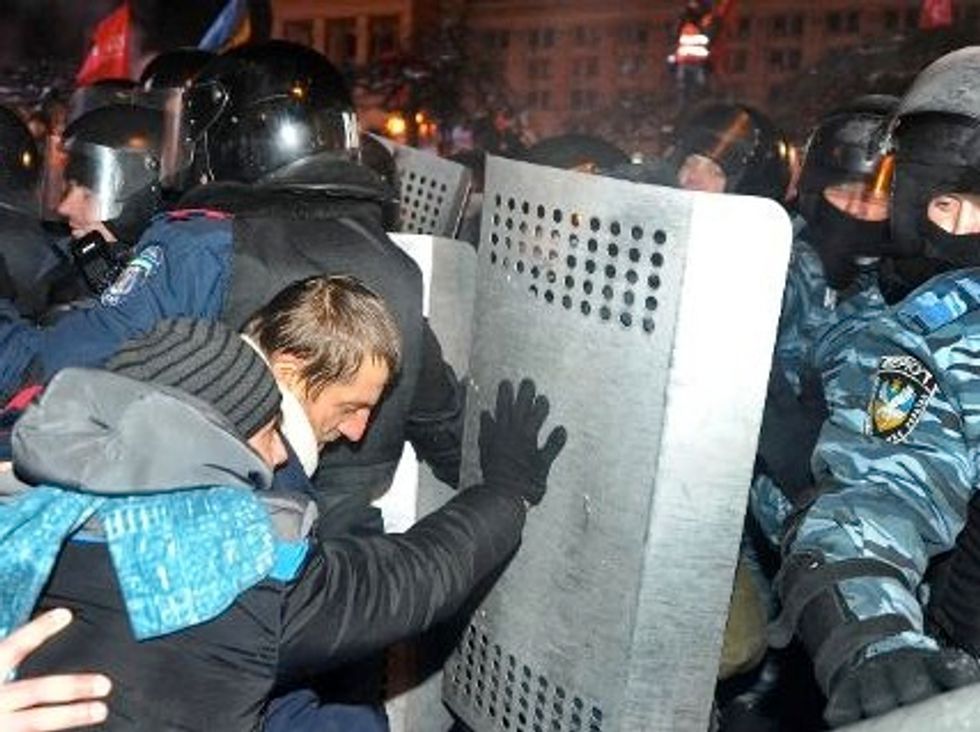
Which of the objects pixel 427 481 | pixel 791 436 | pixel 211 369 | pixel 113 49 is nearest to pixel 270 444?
pixel 211 369

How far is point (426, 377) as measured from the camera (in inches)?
121

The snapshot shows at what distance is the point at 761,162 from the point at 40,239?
9.43ft

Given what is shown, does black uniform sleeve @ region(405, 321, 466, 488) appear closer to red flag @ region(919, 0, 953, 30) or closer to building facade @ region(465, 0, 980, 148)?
red flag @ region(919, 0, 953, 30)

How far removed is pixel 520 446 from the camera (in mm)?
2502

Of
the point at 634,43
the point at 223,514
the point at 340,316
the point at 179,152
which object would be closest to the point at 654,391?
the point at 340,316

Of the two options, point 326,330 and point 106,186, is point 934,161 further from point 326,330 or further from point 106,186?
point 106,186

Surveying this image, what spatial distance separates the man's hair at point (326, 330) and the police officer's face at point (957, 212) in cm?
118

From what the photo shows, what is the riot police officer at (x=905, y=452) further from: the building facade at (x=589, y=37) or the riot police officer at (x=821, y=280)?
the building facade at (x=589, y=37)

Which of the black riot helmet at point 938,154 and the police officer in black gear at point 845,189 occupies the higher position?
the black riot helmet at point 938,154

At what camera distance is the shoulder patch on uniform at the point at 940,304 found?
2.31 meters

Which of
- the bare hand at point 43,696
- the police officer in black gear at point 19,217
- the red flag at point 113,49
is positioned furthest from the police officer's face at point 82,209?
the red flag at point 113,49

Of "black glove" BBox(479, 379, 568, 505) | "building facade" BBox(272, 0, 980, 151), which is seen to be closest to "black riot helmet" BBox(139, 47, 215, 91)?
"black glove" BBox(479, 379, 568, 505)

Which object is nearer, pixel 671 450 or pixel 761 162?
pixel 671 450

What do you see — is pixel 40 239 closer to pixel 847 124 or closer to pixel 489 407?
pixel 489 407
